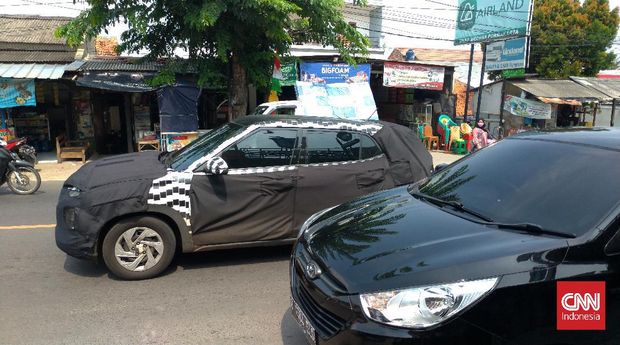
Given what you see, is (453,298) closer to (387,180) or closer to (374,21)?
(387,180)

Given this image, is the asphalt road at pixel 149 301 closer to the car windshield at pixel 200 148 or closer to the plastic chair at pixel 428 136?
the car windshield at pixel 200 148

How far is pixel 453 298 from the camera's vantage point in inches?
84.0

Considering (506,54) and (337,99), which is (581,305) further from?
(506,54)

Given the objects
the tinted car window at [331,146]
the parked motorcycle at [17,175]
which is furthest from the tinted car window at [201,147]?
the parked motorcycle at [17,175]

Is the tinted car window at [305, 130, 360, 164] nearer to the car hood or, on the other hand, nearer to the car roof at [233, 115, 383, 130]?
the car roof at [233, 115, 383, 130]

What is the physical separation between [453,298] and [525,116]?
64.5ft

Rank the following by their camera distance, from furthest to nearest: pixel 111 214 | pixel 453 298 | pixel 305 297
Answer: pixel 111 214 → pixel 305 297 → pixel 453 298

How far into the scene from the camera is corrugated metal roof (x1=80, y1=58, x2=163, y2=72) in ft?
43.8

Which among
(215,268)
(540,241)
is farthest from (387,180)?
(540,241)

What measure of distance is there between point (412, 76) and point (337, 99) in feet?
11.0

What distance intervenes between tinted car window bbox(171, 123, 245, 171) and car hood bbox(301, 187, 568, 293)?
2.03 meters

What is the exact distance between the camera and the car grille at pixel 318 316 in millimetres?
2369

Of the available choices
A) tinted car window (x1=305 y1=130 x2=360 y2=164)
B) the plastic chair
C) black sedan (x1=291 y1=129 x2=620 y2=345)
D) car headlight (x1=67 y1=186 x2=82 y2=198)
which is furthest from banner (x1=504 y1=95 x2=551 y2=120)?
car headlight (x1=67 y1=186 x2=82 y2=198)

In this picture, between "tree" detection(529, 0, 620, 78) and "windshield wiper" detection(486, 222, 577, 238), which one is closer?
"windshield wiper" detection(486, 222, 577, 238)
